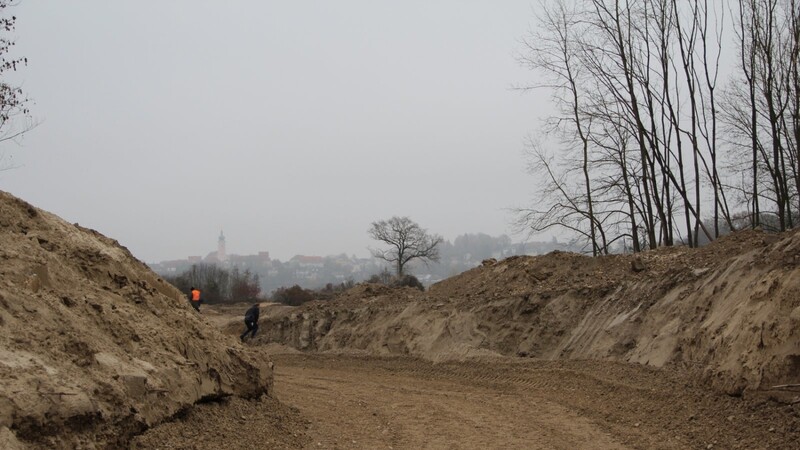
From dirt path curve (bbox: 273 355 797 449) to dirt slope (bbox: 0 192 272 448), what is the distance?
Result: 180cm

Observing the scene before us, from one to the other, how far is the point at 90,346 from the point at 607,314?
11891mm

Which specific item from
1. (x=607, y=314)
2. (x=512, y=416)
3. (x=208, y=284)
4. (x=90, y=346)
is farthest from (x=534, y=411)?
(x=208, y=284)

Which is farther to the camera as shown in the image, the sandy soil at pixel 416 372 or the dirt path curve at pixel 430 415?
the dirt path curve at pixel 430 415

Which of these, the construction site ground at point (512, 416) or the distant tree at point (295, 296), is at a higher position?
the distant tree at point (295, 296)

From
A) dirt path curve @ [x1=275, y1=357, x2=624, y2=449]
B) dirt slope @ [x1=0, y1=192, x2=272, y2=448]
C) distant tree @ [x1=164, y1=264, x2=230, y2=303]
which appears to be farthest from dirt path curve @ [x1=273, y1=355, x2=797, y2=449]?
distant tree @ [x1=164, y1=264, x2=230, y2=303]

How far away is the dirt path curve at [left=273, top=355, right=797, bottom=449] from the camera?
859 centimetres

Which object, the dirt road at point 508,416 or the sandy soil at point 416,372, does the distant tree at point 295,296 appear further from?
the dirt road at point 508,416

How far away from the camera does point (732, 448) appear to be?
7.88 meters

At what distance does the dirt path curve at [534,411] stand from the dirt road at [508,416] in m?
0.02

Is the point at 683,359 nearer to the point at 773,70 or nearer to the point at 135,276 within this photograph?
the point at 135,276

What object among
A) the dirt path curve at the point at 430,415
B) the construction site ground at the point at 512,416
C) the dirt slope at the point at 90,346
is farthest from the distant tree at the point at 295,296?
the dirt slope at the point at 90,346

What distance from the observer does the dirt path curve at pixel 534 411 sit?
28.2 ft

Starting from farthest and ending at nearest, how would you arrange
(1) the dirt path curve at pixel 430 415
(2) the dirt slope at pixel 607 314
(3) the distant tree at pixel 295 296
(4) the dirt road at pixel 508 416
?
1. (3) the distant tree at pixel 295 296
2. (2) the dirt slope at pixel 607 314
3. (1) the dirt path curve at pixel 430 415
4. (4) the dirt road at pixel 508 416

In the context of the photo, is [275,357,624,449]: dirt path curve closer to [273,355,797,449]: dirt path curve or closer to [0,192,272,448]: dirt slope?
[273,355,797,449]: dirt path curve
